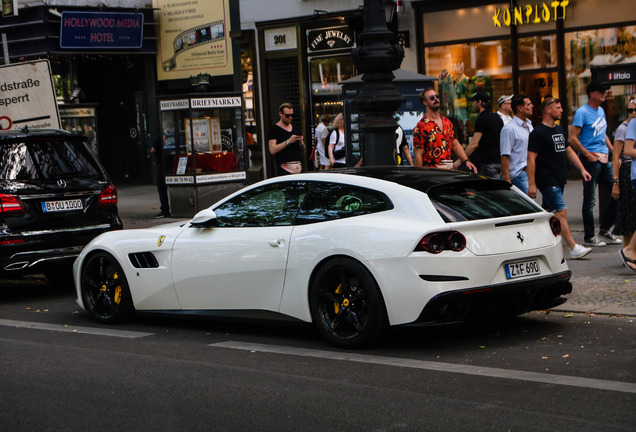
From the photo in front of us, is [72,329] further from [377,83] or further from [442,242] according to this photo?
[377,83]

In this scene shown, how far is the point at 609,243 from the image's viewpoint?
12.3 meters

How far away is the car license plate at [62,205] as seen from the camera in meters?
10.6

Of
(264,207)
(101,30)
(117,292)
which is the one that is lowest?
(117,292)

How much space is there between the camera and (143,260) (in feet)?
28.7

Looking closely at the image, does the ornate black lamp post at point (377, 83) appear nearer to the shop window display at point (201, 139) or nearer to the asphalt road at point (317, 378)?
the asphalt road at point (317, 378)

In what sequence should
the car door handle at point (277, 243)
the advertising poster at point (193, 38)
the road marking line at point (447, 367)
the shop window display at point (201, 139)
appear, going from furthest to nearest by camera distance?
the advertising poster at point (193, 38)
the shop window display at point (201, 139)
the car door handle at point (277, 243)
the road marking line at point (447, 367)

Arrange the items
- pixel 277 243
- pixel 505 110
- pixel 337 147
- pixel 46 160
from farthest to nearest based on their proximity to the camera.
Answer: pixel 337 147, pixel 505 110, pixel 46 160, pixel 277 243

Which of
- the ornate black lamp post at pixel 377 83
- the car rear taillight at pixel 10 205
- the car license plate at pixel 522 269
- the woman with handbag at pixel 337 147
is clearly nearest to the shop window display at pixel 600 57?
the woman with handbag at pixel 337 147

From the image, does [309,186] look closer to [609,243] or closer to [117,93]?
[609,243]

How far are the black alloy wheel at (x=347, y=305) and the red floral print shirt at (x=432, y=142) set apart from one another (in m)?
4.23

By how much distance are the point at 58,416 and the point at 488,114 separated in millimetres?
8232

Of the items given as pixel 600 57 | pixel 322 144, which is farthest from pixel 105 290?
pixel 600 57

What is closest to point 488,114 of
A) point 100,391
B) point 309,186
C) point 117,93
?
point 309,186

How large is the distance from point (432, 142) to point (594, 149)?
2358 millimetres
